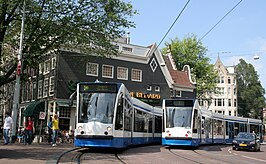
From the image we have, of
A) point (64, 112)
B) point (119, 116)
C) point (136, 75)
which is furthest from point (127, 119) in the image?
point (136, 75)

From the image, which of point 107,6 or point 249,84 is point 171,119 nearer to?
point 107,6

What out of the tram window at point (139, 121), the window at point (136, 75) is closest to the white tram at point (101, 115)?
the tram window at point (139, 121)

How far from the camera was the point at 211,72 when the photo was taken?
57719mm

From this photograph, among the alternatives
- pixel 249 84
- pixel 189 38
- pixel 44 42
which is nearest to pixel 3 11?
pixel 44 42

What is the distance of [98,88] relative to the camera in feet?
53.4

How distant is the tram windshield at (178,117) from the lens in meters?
21.2

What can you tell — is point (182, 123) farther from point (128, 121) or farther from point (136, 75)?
point (136, 75)

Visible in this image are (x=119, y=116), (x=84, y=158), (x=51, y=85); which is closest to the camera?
(x=84, y=158)

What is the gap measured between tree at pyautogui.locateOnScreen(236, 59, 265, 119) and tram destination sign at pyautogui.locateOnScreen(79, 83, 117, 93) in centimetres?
7299

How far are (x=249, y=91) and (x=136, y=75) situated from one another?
161 feet

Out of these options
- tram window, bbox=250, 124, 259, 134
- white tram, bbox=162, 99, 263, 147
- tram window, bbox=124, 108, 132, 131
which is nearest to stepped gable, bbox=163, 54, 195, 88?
tram window, bbox=250, 124, 259, 134

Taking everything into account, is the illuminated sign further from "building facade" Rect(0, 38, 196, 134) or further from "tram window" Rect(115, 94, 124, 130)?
"tram window" Rect(115, 94, 124, 130)

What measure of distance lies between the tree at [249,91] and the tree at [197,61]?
2993cm

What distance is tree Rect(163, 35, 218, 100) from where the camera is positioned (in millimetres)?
57219
